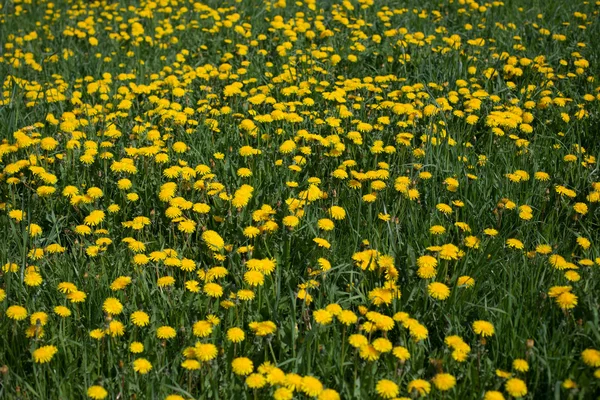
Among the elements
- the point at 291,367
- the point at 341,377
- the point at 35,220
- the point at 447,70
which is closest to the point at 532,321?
the point at 341,377

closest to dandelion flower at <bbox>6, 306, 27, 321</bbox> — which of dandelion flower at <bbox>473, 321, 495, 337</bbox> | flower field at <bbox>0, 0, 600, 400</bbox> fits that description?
flower field at <bbox>0, 0, 600, 400</bbox>

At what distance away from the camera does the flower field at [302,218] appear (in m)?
2.34

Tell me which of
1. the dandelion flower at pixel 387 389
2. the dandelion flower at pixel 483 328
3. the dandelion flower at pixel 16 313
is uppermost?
the dandelion flower at pixel 16 313

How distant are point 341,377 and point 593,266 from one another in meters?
1.18

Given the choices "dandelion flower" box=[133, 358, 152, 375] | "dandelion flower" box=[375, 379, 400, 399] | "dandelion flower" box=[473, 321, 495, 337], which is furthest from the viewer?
"dandelion flower" box=[473, 321, 495, 337]

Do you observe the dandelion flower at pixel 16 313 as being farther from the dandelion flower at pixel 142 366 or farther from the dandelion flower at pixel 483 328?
the dandelion flower at pixel 483 328

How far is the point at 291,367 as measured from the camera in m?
2.37

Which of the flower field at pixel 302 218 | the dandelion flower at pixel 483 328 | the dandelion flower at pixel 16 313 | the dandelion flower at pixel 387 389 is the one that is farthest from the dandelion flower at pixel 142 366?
the dandelion flower at pixel 483 328

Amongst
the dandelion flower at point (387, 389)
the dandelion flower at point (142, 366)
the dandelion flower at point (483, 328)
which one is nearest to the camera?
the dandelion flower at point (387, 389)

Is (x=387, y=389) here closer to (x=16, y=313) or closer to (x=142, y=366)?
(x=142, y=366)

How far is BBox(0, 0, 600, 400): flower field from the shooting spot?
7.69 feet

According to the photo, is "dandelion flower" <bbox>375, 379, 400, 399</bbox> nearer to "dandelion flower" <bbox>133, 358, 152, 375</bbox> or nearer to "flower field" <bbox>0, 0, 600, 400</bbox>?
"flower field" <bbox>0, 0, 600, 400</bbox>

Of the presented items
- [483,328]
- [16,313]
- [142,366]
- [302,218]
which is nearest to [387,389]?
[483,328]

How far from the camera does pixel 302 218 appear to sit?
3.13 metres
